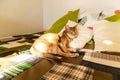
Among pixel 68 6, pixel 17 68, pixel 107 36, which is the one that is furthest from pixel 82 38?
pixel 68 6

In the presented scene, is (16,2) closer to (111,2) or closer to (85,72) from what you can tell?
(111,2)

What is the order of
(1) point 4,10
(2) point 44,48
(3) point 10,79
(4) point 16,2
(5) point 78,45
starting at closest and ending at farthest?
(3) point 10,79 < (2) point 44,48 < (5) point 78,45 < (1) point 4,10 < (4) point 16,2

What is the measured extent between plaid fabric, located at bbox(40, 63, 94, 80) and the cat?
197mm

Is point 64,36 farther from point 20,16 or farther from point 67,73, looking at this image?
point 20,16

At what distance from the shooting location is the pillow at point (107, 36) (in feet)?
4.38

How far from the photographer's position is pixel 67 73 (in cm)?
88

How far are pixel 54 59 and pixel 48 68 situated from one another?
0.56ft

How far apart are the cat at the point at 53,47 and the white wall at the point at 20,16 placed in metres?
0.97

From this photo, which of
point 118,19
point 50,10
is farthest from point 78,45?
point 50,10

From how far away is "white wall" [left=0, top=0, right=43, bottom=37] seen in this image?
199 centimetres

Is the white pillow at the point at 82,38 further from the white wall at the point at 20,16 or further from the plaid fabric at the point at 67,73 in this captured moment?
the white wall at the point at 20,16

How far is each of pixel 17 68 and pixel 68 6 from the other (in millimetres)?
1783

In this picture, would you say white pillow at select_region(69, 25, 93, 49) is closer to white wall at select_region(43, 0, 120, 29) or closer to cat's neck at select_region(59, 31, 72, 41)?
cat's neck at select_region(59, 31, 72, 41)

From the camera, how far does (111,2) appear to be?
6.72ft
